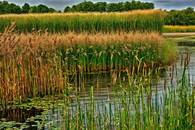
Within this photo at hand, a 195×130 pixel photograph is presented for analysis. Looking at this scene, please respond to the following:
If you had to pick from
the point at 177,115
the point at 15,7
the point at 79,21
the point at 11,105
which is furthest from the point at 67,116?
the point at 15,7

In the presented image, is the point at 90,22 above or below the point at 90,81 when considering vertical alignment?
above

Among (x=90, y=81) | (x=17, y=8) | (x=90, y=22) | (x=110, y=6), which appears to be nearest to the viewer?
(x=90, y=81)

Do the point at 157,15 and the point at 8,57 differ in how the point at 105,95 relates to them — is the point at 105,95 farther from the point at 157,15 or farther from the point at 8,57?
the point at 157,15

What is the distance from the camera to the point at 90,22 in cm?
2861

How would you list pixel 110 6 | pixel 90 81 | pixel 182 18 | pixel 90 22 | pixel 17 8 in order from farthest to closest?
pixel 182 18 < pixel 110 6 < pixel 17 8 < pixel 90 22 < pixel 90 81

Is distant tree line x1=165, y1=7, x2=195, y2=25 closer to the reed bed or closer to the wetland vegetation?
the reed bed

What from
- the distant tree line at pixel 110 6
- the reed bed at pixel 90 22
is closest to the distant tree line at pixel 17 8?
the distant tree line at pixel 110 6

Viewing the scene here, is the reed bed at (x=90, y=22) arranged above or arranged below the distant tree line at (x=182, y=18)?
above

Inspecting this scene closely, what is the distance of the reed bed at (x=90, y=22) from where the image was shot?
28.6m

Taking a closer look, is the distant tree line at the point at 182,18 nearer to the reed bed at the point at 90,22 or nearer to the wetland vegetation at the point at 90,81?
the reed bed at the point at 90,22

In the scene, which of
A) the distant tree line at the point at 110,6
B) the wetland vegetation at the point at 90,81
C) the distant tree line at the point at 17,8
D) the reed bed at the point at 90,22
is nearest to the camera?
the wetland vegetation at the point at 90,81

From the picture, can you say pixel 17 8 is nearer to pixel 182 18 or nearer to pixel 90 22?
pixel 90 22

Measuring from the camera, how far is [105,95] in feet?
44.2

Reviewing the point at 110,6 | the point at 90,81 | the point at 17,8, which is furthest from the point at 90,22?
the point at 110,6
